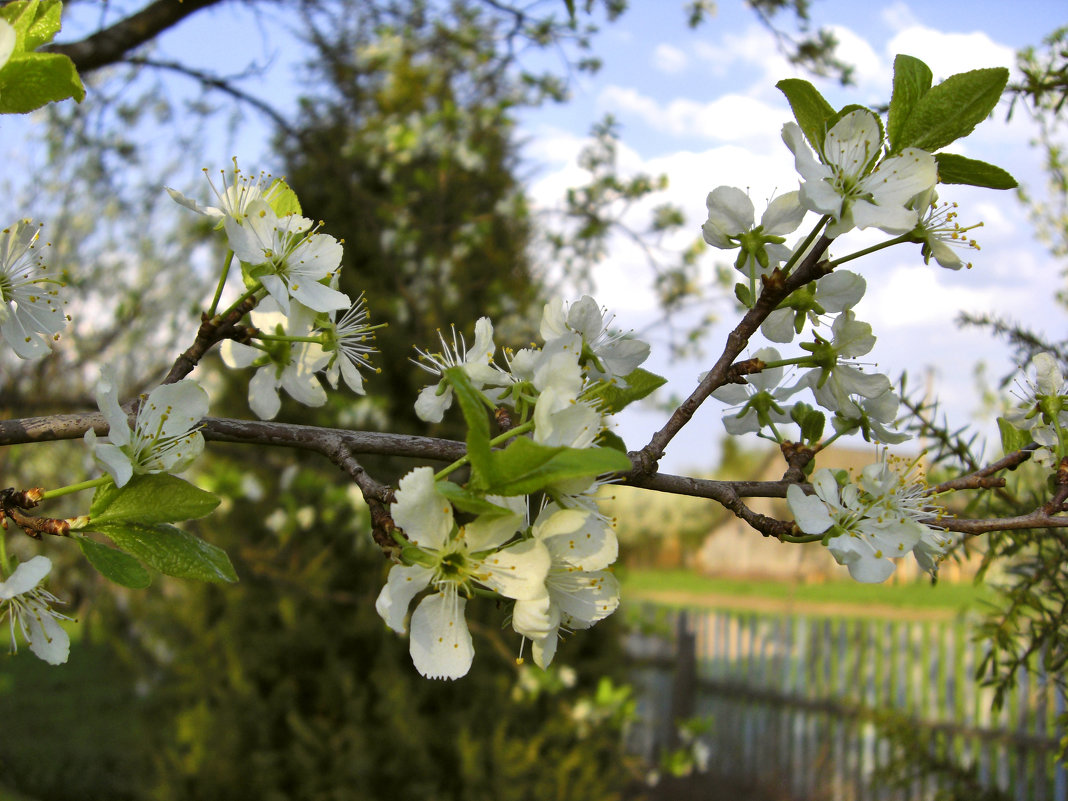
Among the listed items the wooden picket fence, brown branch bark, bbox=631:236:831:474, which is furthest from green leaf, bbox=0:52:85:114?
the wooden picket fence

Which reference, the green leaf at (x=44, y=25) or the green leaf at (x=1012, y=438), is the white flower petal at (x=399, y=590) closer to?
the green leaf at (x=44, y=25)

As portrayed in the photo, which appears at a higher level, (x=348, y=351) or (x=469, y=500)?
(x=348, y=351)

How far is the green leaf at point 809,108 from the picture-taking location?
780 mm

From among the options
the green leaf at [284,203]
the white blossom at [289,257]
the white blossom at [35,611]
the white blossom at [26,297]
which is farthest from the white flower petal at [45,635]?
the green leaf at [284,203]

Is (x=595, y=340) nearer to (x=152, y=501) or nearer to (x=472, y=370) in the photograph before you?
(x=472, y=370)

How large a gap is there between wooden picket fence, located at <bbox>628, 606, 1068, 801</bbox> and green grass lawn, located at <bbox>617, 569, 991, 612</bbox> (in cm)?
695

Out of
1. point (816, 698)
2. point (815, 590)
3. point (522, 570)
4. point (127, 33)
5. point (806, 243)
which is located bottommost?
point (815, 590)

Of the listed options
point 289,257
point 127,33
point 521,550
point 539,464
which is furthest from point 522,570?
point 127,33

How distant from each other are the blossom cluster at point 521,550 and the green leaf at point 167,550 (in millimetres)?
160

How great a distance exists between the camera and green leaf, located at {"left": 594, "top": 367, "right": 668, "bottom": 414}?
33.3 inches

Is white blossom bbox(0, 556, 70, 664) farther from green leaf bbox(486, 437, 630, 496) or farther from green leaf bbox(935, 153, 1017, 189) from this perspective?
green leaf bbox(935, 153, 1017, 189)

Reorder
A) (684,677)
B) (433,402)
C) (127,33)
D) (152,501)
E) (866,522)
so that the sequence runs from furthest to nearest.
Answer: (684,677) < (127,33) < (433,402) < (866,522) < (152,501)

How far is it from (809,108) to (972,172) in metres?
0.17

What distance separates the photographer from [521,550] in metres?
0.67
